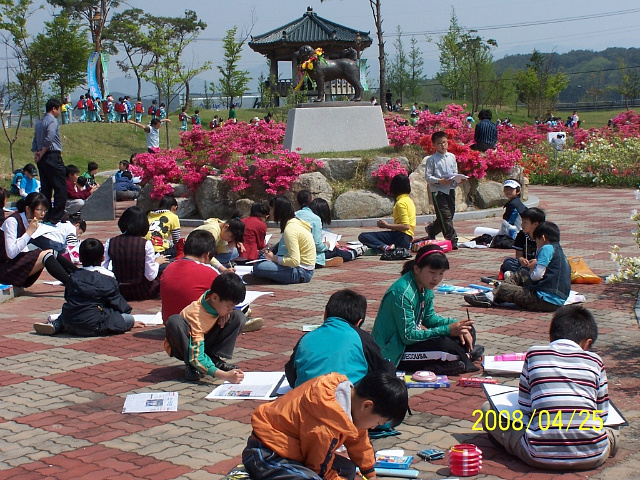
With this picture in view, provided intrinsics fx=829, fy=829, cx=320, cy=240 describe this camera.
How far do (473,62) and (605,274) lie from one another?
46.7 metres

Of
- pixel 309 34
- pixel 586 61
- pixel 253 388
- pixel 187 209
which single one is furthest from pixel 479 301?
pixel 586 61

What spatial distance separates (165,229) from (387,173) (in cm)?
597

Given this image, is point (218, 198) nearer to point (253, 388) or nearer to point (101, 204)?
point (101, 204)

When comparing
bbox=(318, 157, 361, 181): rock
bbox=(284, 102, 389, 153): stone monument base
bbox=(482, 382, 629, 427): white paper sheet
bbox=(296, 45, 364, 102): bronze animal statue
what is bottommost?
bbox=(482, 382, 629, 427): white paper sheet

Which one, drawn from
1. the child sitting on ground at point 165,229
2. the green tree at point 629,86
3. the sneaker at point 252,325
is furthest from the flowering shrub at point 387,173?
the green tree at point 629,86

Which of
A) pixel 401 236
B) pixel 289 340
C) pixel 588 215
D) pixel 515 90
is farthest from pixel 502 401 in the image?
pixel 515 90

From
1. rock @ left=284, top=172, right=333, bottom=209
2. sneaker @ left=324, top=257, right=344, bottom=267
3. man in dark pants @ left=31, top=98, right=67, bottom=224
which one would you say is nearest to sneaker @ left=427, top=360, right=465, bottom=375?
sneaker @ left=324, top=257, right=344, bottom=267

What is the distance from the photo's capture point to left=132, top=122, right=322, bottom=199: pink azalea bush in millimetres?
16469

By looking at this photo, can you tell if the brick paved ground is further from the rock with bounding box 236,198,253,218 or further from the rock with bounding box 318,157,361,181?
the rock with bounding box 318,157,361,181

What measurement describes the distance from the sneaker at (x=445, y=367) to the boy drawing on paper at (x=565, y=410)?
170cm

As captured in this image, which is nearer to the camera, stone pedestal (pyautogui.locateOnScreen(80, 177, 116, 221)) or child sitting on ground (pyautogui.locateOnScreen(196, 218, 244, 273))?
child sitting on ground (pyautogui.locateOnScreen(196, 218, 244, 273))

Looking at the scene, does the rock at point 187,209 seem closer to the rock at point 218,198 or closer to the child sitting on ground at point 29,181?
the rock at point 218,198

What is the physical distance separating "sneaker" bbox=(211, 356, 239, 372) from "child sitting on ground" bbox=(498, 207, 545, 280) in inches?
141

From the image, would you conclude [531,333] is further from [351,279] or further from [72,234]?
[72,234]
